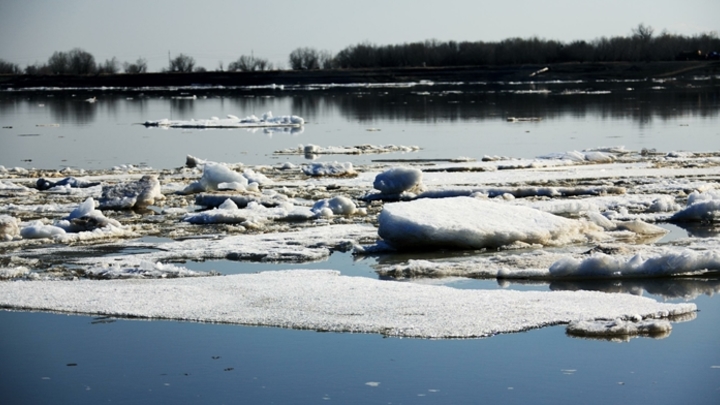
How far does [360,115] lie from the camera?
2853cm

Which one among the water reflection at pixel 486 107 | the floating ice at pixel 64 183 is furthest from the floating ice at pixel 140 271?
the water reflection at pixel 486 107

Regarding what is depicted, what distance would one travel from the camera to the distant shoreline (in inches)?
2355

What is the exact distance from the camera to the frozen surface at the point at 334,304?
215 inches

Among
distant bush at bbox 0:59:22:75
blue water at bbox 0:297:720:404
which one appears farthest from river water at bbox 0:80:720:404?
distant bush at bbox 0:59:22:75

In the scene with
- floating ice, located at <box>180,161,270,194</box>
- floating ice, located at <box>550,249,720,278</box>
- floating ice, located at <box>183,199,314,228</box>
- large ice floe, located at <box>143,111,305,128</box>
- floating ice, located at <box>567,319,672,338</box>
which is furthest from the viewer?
large ice floe, located at <box>143,111,305,128</box>

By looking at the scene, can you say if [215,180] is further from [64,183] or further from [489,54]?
[489,54]

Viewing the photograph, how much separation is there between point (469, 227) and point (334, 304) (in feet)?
6.37

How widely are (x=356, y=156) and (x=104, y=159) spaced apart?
420 cm

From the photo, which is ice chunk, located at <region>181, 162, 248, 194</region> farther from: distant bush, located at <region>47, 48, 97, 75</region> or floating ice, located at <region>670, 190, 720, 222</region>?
distant bush, located at <region>47, 48, 97, 75</region>

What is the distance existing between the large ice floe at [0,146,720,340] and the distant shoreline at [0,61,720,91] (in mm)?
48251

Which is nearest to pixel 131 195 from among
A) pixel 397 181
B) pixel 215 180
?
pixel 215 180

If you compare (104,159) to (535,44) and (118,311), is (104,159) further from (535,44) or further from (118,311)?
(535,44)

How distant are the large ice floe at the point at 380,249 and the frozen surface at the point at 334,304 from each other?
0.05 feet

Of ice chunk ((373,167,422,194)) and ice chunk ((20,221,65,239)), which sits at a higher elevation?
ice chunk ((373,167,422,194))
